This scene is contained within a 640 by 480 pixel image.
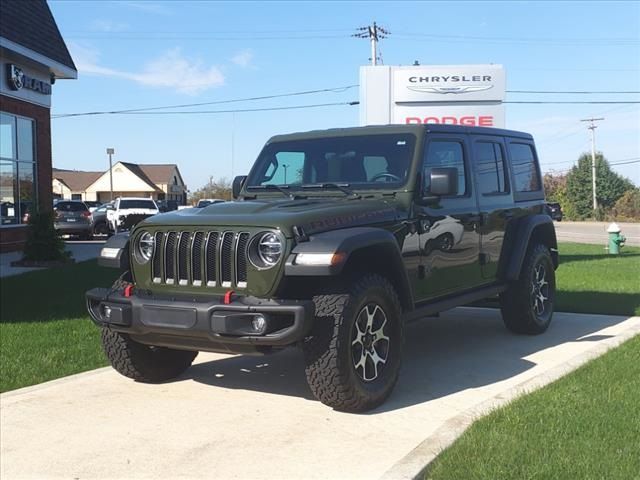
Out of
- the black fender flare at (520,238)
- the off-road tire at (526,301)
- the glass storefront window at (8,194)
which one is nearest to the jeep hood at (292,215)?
the black fender flare at (520,238)

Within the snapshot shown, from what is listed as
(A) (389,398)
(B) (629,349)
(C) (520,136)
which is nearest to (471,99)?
(C) (520,136)

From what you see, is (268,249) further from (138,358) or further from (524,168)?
(524,168)

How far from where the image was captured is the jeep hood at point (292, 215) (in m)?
4.54

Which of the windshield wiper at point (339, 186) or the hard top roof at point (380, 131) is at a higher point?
the hard top roof at point (380, 131)

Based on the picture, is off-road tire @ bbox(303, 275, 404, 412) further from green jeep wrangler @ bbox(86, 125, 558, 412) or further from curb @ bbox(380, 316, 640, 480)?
curb @ bbox(380, 316, 640, 480)

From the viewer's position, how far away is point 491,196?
6605 mm

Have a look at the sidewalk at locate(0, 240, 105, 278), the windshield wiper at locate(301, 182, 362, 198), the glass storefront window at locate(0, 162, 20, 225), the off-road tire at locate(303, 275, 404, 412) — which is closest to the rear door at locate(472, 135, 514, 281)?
the windshield wiper at locate(301, 182, 362, 198)

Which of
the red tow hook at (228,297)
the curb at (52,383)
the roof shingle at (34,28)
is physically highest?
the roof shingle at (34,28)

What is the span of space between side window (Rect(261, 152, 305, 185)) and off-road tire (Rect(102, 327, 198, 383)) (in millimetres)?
1685

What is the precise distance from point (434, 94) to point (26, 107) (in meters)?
10.4

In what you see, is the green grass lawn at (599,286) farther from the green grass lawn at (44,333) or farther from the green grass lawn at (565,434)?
the green grass lawn at (44,333)

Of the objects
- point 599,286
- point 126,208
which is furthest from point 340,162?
point 126,208

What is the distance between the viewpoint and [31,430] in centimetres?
452

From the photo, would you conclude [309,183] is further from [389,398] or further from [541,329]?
[541,329]
